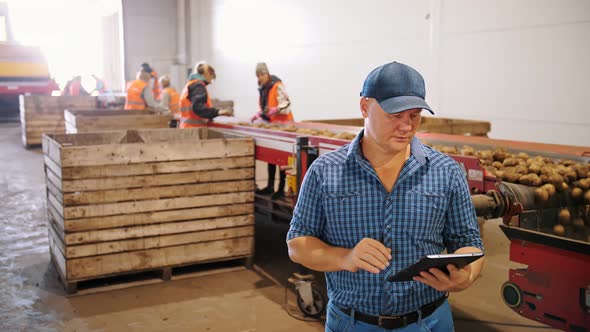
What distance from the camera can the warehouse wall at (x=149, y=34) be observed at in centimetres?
2136

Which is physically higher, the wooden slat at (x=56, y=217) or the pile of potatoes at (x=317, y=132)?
the pile of potatoes at (x=317, y=132)

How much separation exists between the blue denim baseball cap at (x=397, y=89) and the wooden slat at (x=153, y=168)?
3663mm

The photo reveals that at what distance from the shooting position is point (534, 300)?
341cm

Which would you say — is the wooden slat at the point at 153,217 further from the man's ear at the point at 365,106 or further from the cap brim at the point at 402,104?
the cap brim at the point at 402,104

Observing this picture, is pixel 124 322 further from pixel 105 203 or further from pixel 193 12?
pixel 193 12

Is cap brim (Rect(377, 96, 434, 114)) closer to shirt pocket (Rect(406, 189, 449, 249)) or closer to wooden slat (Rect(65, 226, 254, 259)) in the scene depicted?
shirt pocket (Rect(406, 189, 449, 249))

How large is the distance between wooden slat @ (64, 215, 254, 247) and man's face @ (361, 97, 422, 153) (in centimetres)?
374

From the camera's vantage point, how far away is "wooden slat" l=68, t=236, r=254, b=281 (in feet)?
17.1

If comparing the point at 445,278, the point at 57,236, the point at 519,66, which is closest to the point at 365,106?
the point at 445,278

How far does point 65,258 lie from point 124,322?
85 centimetres

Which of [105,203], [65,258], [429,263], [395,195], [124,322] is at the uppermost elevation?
[395,195]

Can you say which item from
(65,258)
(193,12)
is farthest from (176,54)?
(65,258)

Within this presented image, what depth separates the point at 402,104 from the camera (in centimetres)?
194

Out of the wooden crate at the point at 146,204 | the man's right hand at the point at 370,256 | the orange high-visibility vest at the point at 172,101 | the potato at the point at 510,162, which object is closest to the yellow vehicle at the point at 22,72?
the orange high-visibility vest at the point at 172,101
